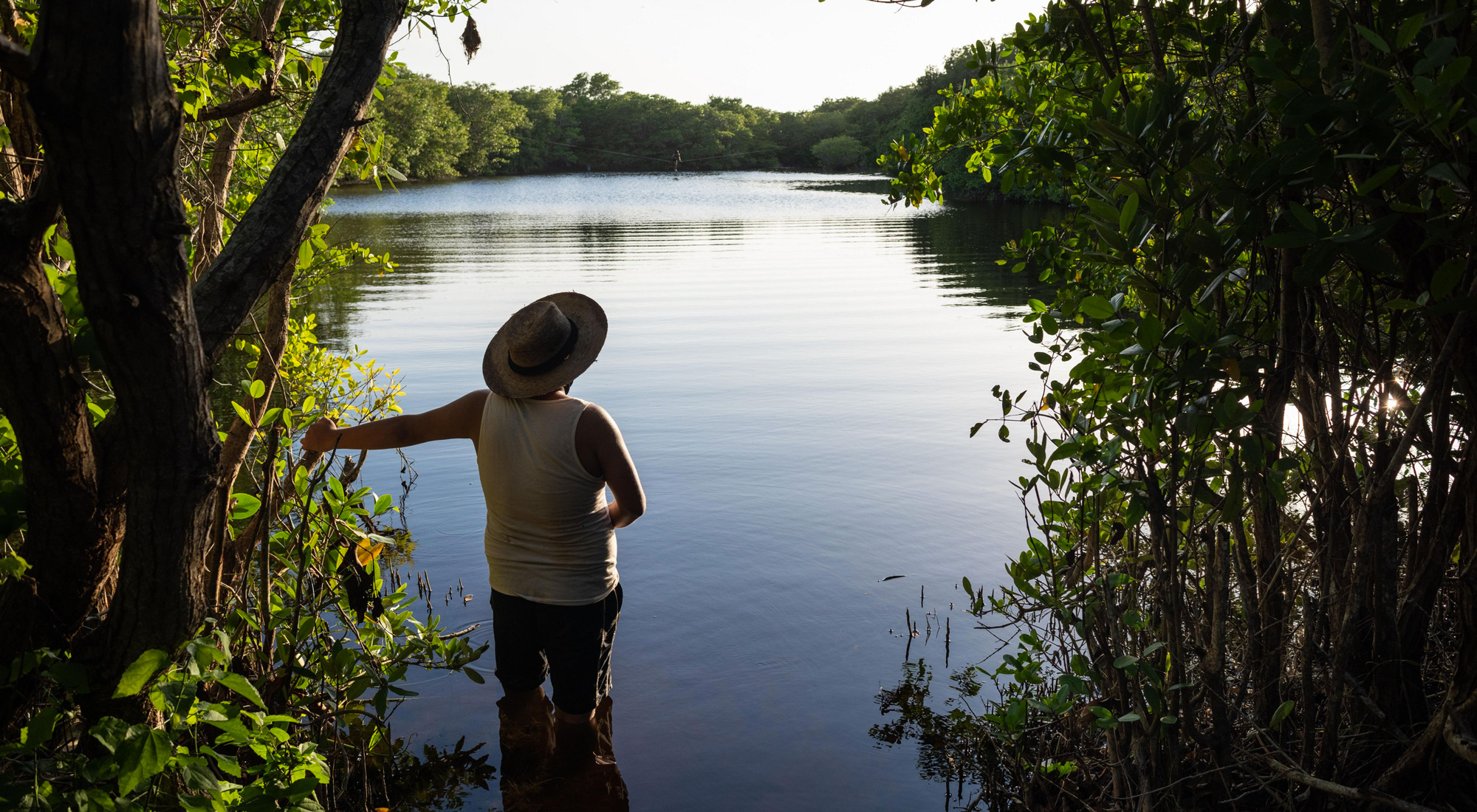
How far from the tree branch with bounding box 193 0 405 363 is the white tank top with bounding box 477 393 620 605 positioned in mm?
1239

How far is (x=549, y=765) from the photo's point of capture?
14.4 ft

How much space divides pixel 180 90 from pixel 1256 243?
333 centimetres

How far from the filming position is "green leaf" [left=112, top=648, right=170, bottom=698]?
2.36m

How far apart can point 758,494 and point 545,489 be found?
5.22m

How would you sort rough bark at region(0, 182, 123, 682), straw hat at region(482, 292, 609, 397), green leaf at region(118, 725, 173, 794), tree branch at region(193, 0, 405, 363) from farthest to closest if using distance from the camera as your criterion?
straw hat at region(482, 292, 609, 397) < tree branch at region(193, 0, 405, 363) < green leaf at region(118, 725, 173, 794) < rough bark at region(0, 182, 123, 682)

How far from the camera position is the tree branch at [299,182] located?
246 centimetres

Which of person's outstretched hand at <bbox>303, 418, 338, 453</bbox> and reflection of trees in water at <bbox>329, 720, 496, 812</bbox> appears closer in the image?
person's outstretched hand at <bbox>303, 418, 338, 453</bbox>

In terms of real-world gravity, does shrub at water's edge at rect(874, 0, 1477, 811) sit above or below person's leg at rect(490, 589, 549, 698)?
above

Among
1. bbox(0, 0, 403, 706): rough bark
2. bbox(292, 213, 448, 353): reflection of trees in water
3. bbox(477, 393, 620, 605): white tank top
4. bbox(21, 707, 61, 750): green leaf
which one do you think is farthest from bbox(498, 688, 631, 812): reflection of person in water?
bbox(292, 213, 448, 353): reflection of trees in water

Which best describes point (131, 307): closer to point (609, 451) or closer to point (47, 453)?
point (47, 453)

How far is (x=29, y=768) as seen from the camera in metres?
2.31

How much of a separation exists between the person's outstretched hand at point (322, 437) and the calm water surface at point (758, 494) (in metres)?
1.80

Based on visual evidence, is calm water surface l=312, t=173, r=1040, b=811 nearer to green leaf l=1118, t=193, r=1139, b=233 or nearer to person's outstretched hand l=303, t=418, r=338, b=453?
person's outstretched hand l=303, t=418, r=338, b=453

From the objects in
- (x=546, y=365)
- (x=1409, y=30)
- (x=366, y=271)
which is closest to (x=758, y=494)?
(x=546, y=365)
